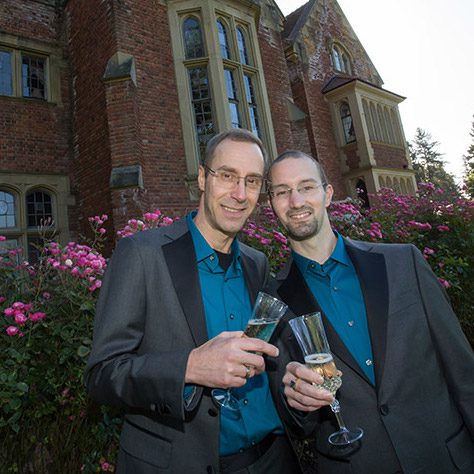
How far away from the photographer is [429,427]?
1544 millimetres

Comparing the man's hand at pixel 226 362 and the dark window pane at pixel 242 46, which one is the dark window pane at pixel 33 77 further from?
the man's hand at pixel 226 362

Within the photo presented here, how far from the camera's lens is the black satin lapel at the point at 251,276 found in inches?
68.9

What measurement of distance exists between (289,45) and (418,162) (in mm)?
38431

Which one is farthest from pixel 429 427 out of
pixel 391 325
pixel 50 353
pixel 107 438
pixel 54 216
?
pixel 54 216

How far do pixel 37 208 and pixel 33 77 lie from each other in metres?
3.36

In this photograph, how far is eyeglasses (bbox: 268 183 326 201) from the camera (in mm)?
1970

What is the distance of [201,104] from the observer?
8.88 m

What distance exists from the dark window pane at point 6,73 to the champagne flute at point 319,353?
9.92 metres

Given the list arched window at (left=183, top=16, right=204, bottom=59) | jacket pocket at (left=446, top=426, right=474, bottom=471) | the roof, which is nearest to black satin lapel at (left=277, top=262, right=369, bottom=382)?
jacket pocket at (left=446, top=426, right=474, bottom=471)

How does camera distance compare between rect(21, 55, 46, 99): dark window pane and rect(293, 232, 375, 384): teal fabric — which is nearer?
rect(293, 232, 375, 384): teal fabric

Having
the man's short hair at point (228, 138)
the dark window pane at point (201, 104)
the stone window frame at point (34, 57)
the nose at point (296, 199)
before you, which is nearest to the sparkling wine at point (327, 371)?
the nose at point (296, 199)

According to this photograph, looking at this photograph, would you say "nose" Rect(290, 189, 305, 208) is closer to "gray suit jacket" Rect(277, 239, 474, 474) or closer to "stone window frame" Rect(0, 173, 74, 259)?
"gray suit jacket" Rect(277, 239, 474, 474)

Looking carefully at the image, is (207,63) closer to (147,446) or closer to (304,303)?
(304,303)

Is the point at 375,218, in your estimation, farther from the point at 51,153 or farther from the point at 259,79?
the point at 51,153
